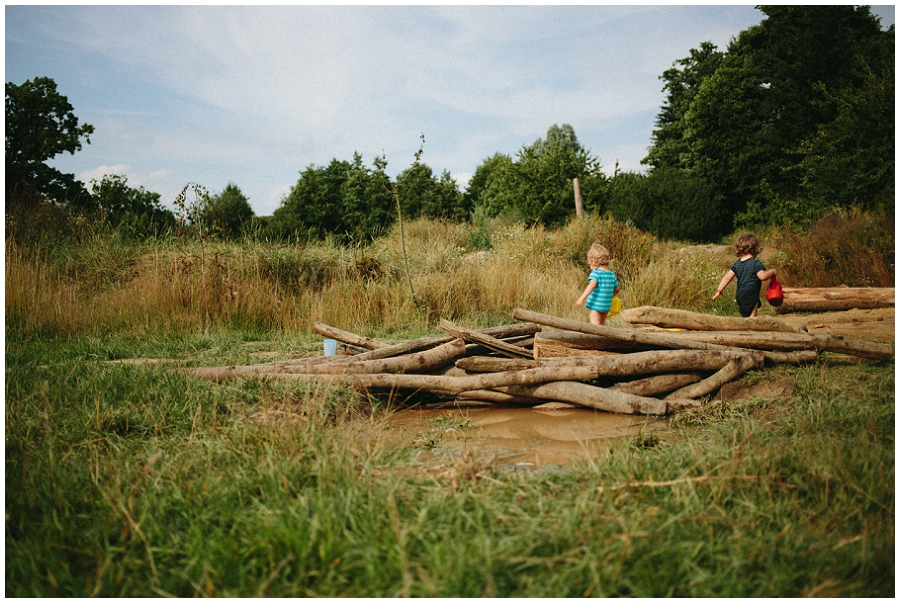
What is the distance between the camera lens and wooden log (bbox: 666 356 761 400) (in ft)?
14.4

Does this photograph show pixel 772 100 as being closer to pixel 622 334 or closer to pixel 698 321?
pixel 698 321

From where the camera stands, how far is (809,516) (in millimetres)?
2320

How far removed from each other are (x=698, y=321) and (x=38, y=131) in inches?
1268

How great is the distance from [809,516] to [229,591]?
232 cm

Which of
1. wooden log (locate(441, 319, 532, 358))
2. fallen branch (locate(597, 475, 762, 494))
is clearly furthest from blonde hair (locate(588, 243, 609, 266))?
fallen branch (locate(597, 475, 762, 494))

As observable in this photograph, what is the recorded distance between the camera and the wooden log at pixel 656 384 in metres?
4.49

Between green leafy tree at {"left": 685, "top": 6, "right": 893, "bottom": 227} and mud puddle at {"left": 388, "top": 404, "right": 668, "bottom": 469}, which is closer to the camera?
mud puddle at {"left": 388, "top": 404, "right": 668, "bottom": 469}

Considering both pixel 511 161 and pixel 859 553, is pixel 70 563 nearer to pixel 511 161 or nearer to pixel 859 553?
pixel 859 553

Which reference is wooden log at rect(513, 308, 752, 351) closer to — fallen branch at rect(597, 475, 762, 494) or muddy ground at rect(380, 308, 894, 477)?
muddy ground at rect(380, 308, 894, 477)

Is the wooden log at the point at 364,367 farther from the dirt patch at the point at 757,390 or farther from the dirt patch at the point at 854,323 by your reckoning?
the dirt patch at the point at 854,323

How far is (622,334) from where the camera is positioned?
14.9ft

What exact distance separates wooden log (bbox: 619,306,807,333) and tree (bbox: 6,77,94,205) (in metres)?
28.2

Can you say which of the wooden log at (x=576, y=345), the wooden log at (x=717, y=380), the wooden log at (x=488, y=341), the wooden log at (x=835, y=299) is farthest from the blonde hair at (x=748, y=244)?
the wooden log at (x=488, y=341)

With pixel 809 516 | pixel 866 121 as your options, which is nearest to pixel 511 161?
pixel 866 121
